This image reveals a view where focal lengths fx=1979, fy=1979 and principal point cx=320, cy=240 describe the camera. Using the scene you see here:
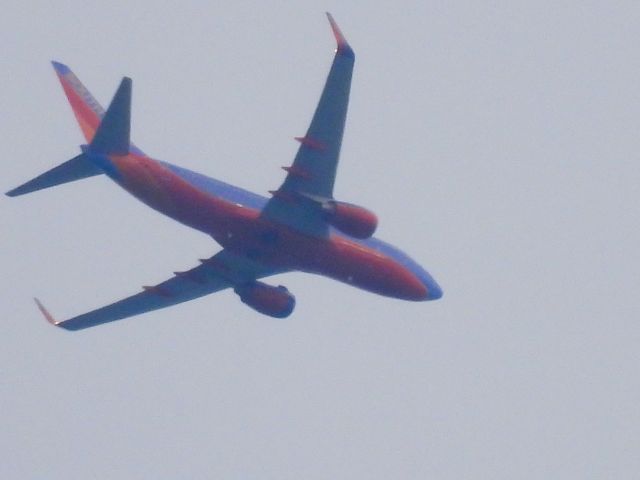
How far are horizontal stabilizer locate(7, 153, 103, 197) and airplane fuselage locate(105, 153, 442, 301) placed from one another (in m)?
0.54

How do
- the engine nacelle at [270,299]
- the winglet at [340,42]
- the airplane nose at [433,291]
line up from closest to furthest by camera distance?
1. the winglet at [340,42]
2. the engine nacelle at [270,299]
3. the airplane nose at [433,291]

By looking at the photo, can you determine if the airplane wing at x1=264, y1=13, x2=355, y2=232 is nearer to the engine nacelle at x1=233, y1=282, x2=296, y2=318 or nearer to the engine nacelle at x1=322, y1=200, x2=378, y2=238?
the engine nacelle at x1=322, y1=200, x2=378, y2=238

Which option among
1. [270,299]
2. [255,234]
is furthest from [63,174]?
[270,299]

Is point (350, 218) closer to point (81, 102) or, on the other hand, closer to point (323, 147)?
point (323, 147)

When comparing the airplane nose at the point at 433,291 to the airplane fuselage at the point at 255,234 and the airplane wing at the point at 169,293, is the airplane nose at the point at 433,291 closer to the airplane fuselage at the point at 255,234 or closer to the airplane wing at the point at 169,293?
the airplane fuselage at the point at 255,234

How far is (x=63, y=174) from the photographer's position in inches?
2457

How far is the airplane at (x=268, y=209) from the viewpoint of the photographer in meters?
61.0

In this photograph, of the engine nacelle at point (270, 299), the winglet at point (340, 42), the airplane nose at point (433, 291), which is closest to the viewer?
the winglet at point (340, 42)

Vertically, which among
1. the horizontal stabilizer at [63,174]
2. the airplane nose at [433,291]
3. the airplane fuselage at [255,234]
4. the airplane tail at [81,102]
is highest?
the airplane tail at [81,102]

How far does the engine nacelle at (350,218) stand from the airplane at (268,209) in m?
0.03

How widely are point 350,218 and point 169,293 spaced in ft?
34.9

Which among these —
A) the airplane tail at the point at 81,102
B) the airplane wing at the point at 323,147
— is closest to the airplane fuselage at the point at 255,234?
the airplane wing at the point at 323,147

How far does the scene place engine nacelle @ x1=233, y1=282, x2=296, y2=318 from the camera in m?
68.6

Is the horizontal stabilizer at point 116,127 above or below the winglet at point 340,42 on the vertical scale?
below
